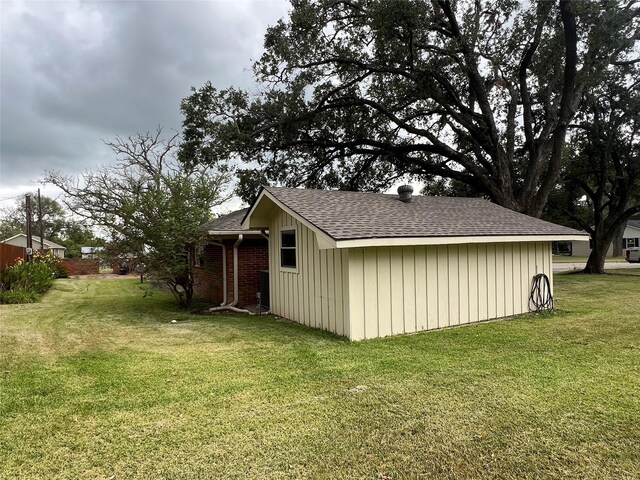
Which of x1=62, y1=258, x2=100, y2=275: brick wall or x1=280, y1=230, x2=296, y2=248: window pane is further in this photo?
x1=62, y1=258, x2=100, y2=275: brick wall

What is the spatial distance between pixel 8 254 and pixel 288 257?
1090cm

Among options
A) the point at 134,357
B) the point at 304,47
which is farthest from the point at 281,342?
the point at 304,47

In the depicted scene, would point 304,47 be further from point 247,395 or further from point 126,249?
point 247,395

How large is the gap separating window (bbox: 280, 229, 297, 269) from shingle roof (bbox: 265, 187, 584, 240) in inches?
34.9

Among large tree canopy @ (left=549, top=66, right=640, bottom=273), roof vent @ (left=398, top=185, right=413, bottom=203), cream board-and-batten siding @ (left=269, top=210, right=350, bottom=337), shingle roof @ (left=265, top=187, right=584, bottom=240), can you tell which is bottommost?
cream board-and-batten siding @ (left=269, top=210, right=350, bottom=337)

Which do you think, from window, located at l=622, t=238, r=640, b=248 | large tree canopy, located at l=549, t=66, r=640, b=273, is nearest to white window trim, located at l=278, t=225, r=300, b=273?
large tree canopy, located at l=549, t=66, r=640, b=273

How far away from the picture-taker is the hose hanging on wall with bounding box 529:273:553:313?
938 centimetres

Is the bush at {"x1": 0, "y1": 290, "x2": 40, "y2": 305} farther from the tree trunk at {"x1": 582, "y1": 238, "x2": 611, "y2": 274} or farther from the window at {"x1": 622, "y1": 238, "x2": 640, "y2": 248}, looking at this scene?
the window at {"x1": 622, "y1": 238, "x2": 640, "y2": 248}

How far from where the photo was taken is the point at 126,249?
10.2 meters

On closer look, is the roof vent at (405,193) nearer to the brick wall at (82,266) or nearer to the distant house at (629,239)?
the brick wall at (82,266)

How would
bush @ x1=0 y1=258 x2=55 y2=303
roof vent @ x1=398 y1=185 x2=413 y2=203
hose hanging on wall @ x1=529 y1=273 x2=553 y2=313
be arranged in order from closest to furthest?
hose hanging on wall @ x1=529 y1=273 x2=553 y2=313 → roof vent @ x1=398 y1=185 x2=413 y2=203 → bush @ x1=0 y1=258 x2=55 y2=303

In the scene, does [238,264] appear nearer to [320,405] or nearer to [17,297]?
[17,297]

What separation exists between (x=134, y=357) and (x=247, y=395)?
2386mm

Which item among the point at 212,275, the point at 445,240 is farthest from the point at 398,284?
the point at 212,275
